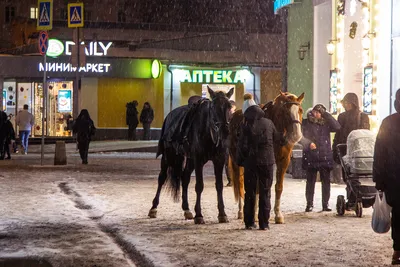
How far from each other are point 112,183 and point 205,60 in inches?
945

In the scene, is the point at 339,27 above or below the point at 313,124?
above

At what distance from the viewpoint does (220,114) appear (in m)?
12.4

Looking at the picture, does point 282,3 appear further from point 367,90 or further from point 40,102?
point 40,102

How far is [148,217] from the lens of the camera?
13.2 meters

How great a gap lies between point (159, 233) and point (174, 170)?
7.37 ft

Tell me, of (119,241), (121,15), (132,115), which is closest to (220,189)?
(119,241)

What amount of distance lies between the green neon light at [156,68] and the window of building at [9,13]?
66.0 feet

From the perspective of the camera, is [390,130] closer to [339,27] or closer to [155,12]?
[339,27]

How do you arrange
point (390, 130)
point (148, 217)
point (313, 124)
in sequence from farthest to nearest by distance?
point (313, 124), point (148, 217), point (390, 130)

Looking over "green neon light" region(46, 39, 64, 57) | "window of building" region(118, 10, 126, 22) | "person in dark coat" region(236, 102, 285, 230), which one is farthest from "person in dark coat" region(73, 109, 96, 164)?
"window of building" region(118, 10, 126, 22)

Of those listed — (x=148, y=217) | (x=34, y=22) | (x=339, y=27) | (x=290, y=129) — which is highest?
(x=34, y=22)

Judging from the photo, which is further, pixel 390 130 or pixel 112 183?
pixel 112 183

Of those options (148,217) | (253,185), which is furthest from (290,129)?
(148,217)

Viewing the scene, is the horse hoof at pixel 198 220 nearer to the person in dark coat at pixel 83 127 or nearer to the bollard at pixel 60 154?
the bollard at pixel 60 154
